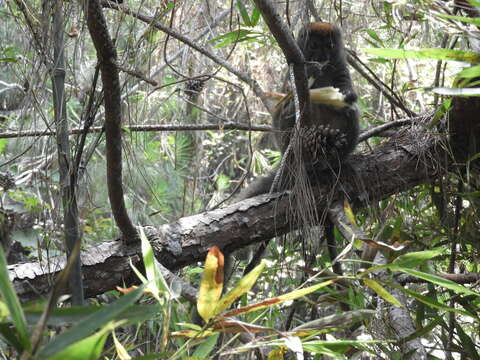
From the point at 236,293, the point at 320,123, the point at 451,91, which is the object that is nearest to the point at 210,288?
the point at 236,293

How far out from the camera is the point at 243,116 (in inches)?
191

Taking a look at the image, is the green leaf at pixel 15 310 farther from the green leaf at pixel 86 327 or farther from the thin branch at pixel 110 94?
the thin branch at pixel 110 94

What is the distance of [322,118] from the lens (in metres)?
2.87

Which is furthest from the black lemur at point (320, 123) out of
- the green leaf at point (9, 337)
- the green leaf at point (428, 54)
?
the green leaf at point (9, 337)

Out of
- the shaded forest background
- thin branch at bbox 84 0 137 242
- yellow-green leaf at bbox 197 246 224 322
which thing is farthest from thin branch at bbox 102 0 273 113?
yellow-green leaf at bbox 197 246 224 322

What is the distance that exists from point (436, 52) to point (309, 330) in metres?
0.52

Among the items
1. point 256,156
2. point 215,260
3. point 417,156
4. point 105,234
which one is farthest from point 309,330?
point 105,234

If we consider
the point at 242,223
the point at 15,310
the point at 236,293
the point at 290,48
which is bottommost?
the point at 242,223

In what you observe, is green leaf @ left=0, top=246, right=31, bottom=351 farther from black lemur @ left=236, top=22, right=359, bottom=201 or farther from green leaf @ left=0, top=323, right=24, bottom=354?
black lemur @ left=236, top=22, right=359, bottom=201

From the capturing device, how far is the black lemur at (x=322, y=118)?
2.21m

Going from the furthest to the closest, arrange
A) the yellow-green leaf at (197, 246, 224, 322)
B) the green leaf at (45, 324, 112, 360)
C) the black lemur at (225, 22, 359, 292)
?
1. the black lemur at (225, 22, 359, 292)
2. the yellow-green leaf at (197, 246, 224, 322)
3. the green leaf at (45, 324, 112, 360)

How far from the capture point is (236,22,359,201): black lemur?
221cm

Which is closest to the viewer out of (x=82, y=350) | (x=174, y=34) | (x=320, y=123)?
(x=82, y=350)

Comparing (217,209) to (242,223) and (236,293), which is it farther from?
(236,293)
